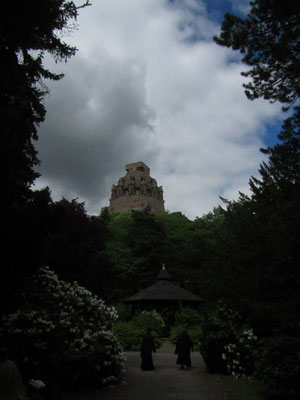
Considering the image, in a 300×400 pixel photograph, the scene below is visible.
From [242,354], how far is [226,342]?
568 mm

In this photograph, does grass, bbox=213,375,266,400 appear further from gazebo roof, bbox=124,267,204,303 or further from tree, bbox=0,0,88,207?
gazebo roof, bbox=124,267,204,303

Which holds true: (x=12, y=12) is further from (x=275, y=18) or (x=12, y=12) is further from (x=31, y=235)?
(x=275, y=18)

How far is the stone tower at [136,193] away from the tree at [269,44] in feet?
191

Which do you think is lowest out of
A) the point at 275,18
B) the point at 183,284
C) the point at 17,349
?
the point at 17,349

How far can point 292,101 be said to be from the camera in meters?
9.50

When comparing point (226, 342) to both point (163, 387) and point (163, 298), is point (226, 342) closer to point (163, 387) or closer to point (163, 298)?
point (163, 387)

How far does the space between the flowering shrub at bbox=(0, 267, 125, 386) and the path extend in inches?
17.6

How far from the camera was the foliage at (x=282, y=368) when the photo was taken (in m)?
6.51

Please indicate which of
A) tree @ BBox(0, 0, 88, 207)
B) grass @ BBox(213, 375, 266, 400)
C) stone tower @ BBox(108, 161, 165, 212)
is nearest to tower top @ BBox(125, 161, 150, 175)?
stone tower @ BBox(108, 161, 165, 212)

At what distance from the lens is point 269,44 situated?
9.16 m

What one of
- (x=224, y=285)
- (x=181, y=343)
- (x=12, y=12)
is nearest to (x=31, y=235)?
(x=12, y=12)

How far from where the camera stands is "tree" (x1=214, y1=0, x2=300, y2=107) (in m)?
8.55

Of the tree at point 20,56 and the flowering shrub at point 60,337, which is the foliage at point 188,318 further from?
the tree at point 20,56

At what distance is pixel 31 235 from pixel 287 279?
6.84m
